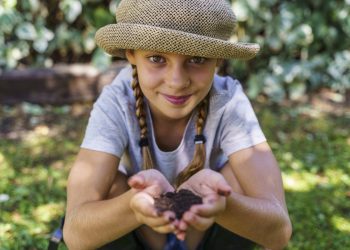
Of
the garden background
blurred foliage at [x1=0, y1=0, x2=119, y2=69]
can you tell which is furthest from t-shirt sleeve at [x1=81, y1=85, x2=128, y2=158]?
blurred foliage at [x1=0, y1=0, x2=119, y2=69]

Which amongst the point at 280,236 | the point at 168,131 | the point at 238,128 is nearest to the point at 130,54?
the point at 168,131

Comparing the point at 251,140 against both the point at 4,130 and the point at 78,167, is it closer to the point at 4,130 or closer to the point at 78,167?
the point at 78,167

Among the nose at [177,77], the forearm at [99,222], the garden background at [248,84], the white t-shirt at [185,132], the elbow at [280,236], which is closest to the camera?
the forearm at [99,222]

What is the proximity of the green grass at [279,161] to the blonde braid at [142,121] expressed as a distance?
815mm

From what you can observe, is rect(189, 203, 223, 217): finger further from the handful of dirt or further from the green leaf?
the green leaf

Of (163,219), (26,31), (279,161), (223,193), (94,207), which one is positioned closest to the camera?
(163,219)

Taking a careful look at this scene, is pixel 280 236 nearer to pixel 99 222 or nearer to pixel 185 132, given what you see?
pixel 185 132

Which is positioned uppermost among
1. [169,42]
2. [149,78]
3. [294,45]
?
[169,42]

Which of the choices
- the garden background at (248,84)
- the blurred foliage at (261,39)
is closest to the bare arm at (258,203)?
the garden background at (248,84)

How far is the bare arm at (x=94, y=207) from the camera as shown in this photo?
175cm

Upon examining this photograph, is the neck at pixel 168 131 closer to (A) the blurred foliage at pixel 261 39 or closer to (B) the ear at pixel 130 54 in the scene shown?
(B) the ear at pixel 130 54

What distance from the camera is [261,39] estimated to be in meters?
4.78

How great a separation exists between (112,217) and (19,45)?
315 cm

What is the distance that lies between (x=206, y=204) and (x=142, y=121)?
30.0 inches
